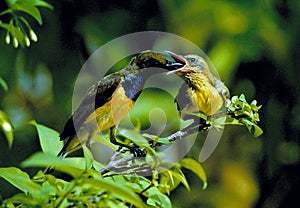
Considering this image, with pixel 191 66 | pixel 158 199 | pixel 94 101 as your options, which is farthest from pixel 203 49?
pixel 158 199

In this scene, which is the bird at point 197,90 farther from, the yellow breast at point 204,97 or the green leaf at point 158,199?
the green leaf at point 158,199

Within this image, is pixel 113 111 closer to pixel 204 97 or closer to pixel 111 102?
pixel 111 102

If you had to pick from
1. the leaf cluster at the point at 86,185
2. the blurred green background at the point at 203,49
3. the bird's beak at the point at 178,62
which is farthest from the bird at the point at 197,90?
the blurred green background at the point at 203,49

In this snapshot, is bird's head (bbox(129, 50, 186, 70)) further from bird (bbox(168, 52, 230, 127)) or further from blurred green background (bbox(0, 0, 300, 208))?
blurred green background (bbox(0, 0, 300, 208))

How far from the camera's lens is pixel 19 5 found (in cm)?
→ 57

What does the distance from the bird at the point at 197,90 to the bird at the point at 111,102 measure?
58mm

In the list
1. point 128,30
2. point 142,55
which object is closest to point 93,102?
point 142,55

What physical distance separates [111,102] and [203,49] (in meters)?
0.57

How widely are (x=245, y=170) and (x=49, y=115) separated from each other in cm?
43

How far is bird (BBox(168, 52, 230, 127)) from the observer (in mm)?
713

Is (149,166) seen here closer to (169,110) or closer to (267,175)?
(169,110)

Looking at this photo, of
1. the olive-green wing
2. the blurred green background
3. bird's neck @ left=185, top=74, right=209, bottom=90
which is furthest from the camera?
the blurred green background

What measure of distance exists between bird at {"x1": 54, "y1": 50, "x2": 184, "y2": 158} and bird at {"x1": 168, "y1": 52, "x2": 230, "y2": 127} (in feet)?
0.19

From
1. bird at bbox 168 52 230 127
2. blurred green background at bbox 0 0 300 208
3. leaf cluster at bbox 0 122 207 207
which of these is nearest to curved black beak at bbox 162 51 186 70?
bird at bbox 168 52 230 127
